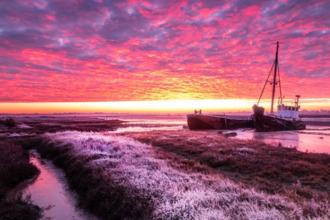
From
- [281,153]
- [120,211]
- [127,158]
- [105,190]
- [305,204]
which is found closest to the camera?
[305,204]

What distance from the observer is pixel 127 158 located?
13133 millimetres

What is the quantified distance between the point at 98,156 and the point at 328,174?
45.7 ft

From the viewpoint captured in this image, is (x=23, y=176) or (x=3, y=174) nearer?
(x=3, y=174)

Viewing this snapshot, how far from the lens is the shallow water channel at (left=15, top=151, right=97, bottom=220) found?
8102mm

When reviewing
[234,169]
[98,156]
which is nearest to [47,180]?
[98,156]

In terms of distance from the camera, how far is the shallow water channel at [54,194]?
8102 millimetres

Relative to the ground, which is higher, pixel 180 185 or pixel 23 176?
pixel 180 185

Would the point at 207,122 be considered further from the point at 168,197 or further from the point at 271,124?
the point at 168,197

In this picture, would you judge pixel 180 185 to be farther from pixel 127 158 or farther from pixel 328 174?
pixel 328 174

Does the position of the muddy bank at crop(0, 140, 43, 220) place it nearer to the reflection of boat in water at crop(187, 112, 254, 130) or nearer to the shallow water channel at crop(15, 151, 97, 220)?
the shallow water channel at crop(15, 151, 97, 220)

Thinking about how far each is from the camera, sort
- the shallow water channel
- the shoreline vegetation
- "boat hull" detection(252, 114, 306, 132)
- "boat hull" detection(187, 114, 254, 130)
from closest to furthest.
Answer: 1. the shoreline vegetation
2. the shallow water channel
3. "boat hull" detection(252, 114, 306, 132)
4. "boat hull" detection(187, 114, 254, 130)

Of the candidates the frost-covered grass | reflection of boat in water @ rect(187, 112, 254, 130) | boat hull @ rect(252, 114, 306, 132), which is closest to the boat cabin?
boat hull @ rect(252, 114, 306, 132)

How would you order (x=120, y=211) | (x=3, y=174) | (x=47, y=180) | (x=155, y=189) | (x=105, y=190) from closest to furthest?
(x=120, y=211) < (x=155, y=189) < (x=105, y=190) < (x=3, y=174) < (x=47, y=180)

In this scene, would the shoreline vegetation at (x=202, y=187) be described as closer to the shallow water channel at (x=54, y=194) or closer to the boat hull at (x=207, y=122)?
the shallow water channel at (x=54, y=194)
